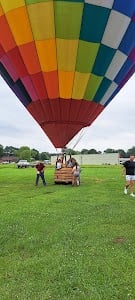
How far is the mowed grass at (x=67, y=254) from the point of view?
4.75 m

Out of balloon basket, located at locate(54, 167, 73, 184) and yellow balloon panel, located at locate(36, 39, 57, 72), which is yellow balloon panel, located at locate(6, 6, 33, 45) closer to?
yellow balloon panel, located at locate(36, 39, 57, 72)

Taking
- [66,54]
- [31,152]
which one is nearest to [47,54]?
[66,54]

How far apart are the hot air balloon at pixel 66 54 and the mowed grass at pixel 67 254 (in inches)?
204

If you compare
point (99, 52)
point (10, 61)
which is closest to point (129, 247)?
point (99, 52)

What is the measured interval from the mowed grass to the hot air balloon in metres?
5.19

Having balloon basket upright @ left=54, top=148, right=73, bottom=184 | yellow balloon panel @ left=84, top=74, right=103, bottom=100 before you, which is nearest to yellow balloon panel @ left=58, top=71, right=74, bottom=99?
yellow balloon panel @ left=84, top=74, right=103, bottom=100

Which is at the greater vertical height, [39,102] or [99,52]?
[99,52]

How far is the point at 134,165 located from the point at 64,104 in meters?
3.33

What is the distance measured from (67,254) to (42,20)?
8.62 m

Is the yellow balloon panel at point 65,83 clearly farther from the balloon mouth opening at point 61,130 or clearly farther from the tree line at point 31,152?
Result: the tree line at point 31,152

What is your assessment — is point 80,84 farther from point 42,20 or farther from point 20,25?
point 20,25

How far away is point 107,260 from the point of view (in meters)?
5.78

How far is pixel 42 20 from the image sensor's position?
41.8ft

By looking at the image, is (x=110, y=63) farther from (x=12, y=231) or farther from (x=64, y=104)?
(x=12, y=231)
